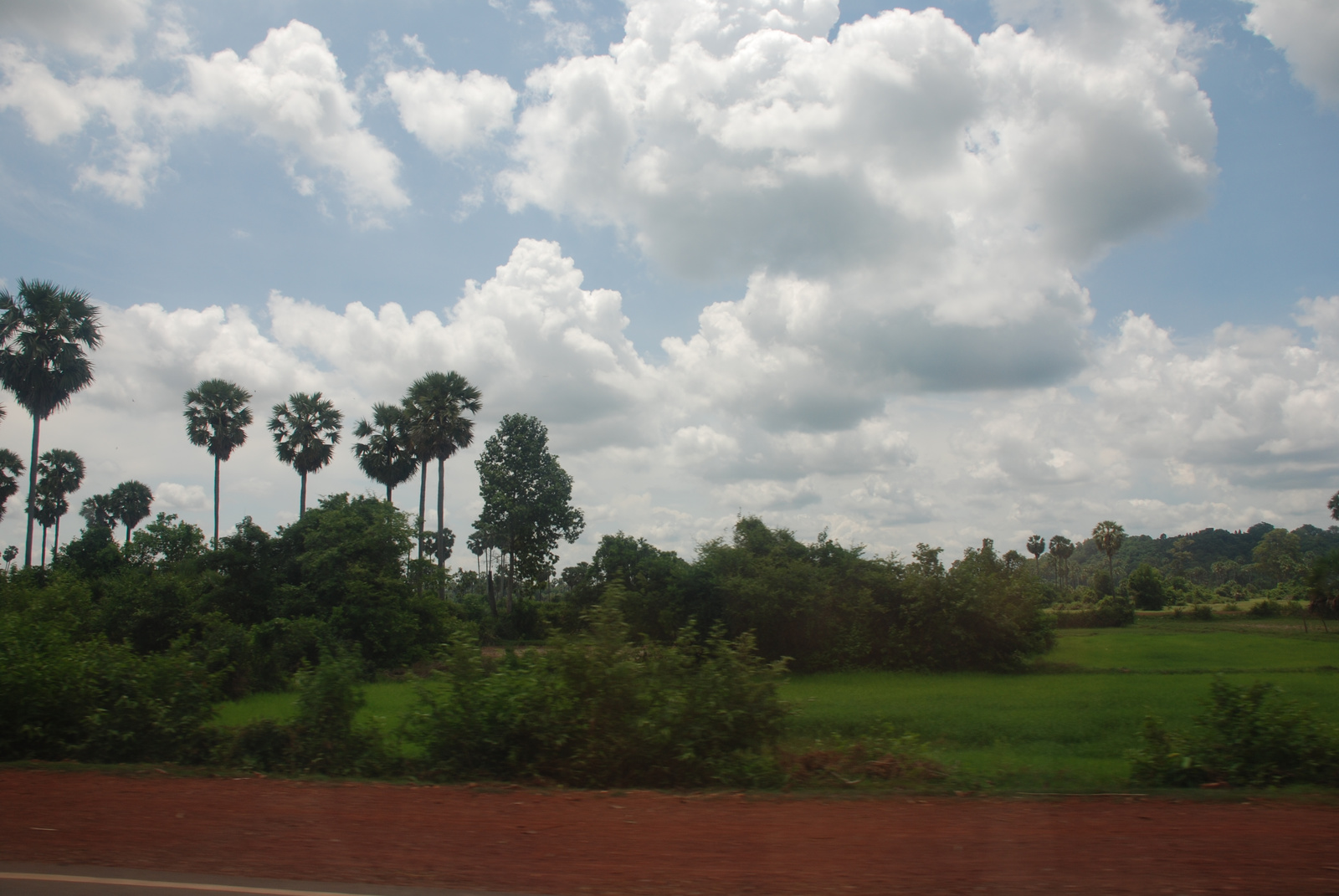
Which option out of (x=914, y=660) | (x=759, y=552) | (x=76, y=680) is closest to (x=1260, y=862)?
(x=76, y=680)

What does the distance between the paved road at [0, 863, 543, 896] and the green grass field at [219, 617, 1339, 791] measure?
5.89m

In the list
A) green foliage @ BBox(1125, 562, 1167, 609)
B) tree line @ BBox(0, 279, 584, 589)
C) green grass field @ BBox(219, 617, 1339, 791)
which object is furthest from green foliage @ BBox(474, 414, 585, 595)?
green foliage @ BBox(1125, 562, 1167, 609)

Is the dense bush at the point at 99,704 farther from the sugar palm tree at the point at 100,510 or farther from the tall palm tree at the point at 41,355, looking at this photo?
the sugar palm tree at the point at 100,510

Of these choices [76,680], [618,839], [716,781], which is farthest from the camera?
[76,680]

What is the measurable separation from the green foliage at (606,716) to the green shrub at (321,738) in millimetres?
724

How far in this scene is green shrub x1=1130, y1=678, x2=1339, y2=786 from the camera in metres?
9.90

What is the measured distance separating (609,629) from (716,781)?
272 cm

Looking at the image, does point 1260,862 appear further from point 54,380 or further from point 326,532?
point 54,380

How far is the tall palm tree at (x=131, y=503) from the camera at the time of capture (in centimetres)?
7725

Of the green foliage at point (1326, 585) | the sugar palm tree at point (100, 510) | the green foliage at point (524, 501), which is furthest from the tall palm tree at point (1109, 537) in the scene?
the sugar palm tree at point (100, 510)

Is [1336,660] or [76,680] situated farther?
[1336,660]

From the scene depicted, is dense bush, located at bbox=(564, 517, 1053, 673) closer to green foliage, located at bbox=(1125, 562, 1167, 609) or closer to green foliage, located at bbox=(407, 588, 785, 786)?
green foliage, located at bbox=(407, 588, 785, 786)

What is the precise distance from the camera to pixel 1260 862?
6.47 metres

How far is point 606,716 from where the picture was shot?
1100 centimetres
